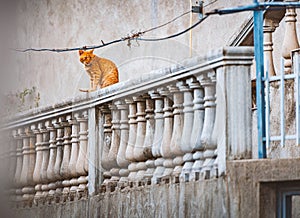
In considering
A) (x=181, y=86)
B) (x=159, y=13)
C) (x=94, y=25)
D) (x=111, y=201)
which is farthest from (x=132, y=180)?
→ (x=94, y=25)

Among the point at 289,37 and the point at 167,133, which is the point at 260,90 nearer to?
the point at 167,133

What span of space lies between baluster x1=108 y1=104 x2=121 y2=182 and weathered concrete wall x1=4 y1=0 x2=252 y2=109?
192 inches

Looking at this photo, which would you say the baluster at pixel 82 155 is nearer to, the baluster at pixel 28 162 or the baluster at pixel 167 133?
the baluster at pixel 28 162

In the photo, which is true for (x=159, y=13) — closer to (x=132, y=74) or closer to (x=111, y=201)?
(x=132, y=74)

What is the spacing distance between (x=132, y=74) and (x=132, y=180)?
22.4ft

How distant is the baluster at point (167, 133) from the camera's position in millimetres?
4844

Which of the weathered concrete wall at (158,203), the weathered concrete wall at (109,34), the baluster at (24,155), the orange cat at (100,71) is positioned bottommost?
the weathered concrete wall at (158,203)

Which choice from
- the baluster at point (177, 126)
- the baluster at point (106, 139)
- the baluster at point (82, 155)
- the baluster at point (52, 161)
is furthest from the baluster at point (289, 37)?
the baluster at point (52, 161)

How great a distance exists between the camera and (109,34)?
12305 millimetres

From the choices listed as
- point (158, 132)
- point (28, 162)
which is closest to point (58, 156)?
point (28, 162)

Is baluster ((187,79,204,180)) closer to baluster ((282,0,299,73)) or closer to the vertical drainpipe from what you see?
the vertical drainpipe

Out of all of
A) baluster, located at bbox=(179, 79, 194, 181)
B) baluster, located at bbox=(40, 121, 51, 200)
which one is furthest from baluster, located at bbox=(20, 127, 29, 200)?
baluster, located at bbox=(179, 79, 194, 181)

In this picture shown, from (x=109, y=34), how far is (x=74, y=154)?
6393mm

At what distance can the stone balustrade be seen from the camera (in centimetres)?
412
